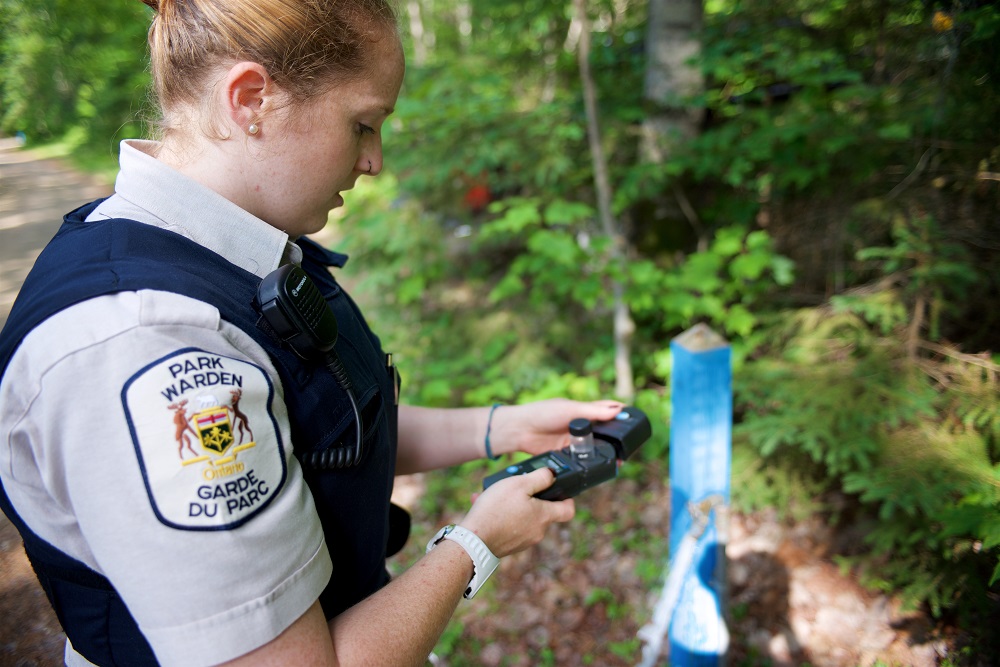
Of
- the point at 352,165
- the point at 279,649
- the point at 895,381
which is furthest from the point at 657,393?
the point at 279,649

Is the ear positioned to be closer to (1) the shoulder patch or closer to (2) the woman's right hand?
(1) the shoulder patch

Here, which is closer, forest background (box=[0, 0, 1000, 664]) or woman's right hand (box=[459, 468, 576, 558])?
woman's right hand (box=[459, 468, 576, 558])

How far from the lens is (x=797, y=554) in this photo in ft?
9.78

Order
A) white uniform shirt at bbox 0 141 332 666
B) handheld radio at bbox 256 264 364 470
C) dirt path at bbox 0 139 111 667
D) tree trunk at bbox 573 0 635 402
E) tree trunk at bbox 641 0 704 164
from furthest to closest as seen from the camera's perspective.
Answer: tree trunk at bbox 641 0 704 164 < tree trunk at bbox 573 0 635 402 < dirt path at bbox 0 139 111 667 < handheld radio at bbox 256 264 364 470 < white uniform shirt at bbox 0 141 332 666

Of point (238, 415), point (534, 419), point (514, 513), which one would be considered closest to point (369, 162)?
point (238, 415)


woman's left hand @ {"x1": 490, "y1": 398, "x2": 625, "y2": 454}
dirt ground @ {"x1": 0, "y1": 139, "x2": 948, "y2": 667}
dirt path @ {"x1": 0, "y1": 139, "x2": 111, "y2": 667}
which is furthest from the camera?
dirt ground @ {"x1": 0, "y1": 139, "x2": 948, "y2": 667}

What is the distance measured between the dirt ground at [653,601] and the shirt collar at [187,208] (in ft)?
3.01

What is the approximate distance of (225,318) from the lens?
34.1 inches

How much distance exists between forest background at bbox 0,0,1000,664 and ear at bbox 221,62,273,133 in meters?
0.46

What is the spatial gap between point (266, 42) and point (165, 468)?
69cm

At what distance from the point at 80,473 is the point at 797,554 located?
316 centimetres

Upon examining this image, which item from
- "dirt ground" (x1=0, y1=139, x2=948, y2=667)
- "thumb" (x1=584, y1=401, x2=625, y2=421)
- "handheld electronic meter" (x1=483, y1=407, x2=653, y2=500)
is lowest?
"dirt ground" (x1=0, y1=139, x2=948, y2=667)

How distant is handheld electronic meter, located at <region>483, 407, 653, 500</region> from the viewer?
1411 millimetres

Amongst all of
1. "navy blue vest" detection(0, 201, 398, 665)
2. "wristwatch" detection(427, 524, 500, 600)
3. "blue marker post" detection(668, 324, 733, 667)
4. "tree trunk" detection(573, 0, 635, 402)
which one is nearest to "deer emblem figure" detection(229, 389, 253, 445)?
"navy blue vest" detection(0, 201, 398, 665)
